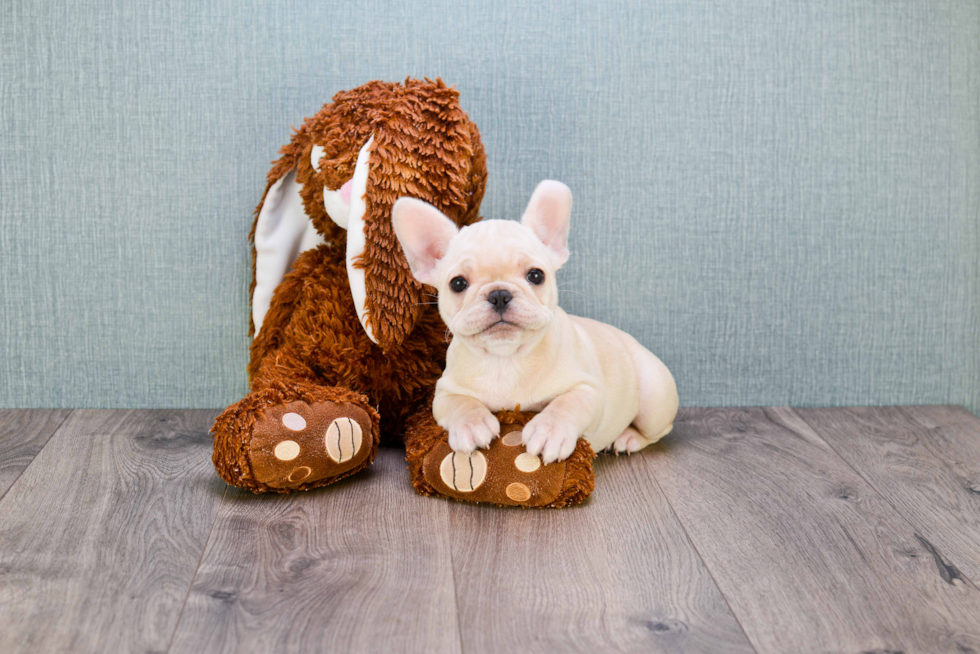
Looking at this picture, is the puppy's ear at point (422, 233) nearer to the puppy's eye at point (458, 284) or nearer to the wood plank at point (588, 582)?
the puppy's eye at point (458, 284)

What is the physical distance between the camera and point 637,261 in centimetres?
196

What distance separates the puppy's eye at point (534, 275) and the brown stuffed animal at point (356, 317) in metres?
0.24

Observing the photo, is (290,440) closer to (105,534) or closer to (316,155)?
(105,534)

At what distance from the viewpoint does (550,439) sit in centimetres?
139

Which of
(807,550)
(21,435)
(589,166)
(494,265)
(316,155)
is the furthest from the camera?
(589,166)

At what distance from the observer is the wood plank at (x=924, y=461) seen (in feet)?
4.45

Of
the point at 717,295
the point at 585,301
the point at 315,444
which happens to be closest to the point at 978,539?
the point at 717,295

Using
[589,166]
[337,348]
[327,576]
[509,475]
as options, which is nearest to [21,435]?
[337,348]

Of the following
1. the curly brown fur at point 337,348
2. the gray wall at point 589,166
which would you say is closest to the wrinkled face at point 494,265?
the curly brown fur at point 337,348

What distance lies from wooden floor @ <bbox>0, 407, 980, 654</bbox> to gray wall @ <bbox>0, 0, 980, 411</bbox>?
308 mm

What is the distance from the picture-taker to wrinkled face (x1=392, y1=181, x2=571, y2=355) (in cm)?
134

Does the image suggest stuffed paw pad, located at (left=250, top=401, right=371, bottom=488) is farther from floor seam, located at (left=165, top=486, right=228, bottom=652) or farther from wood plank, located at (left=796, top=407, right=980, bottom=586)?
wood plank, located at (left=796, top=407, right=980, bottom=586)

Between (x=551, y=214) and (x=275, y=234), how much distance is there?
25.7 inches

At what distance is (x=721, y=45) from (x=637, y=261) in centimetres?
51
